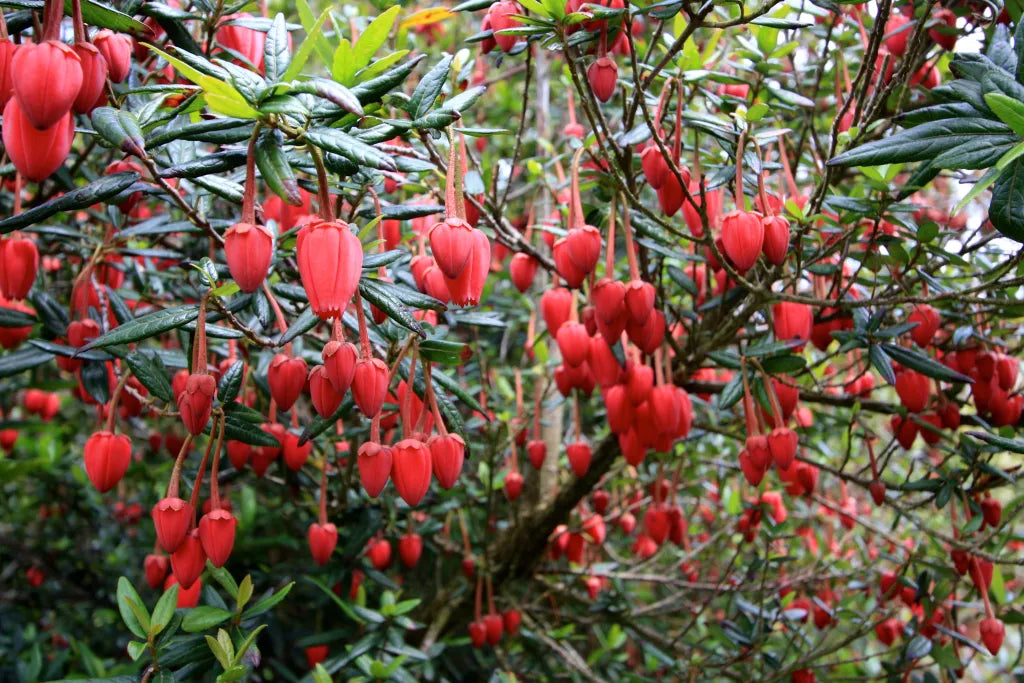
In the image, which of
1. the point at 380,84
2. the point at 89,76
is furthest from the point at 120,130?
the point at 380,84

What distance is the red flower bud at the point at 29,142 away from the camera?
2.48 feet

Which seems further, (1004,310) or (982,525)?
(982,525)

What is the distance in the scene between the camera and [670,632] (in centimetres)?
278

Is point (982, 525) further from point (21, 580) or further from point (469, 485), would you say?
point (21, 580)

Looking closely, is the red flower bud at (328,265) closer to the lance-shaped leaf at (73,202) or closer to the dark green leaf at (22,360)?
the lance-shaped leaf at (73,202)

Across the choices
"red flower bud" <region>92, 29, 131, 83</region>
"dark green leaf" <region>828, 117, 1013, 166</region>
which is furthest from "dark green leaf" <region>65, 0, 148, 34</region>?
"dark green leaf" <region>828, 117, 1013, 166</region>

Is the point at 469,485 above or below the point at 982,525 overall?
below

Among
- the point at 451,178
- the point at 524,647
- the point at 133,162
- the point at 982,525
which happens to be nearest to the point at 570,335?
the point at 451,178

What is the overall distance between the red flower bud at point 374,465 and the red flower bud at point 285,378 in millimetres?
171

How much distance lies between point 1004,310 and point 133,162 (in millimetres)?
1586

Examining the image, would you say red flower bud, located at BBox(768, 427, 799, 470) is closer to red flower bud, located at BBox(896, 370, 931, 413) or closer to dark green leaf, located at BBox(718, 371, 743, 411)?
dark green leaf, located at BBox(718, 371, 743, 411)

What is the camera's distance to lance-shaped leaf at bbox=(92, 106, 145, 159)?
80 cm

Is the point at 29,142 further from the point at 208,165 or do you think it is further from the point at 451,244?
the point at 451,244

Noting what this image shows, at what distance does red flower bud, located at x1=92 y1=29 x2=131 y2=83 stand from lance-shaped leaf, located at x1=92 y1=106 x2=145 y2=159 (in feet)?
0.49
